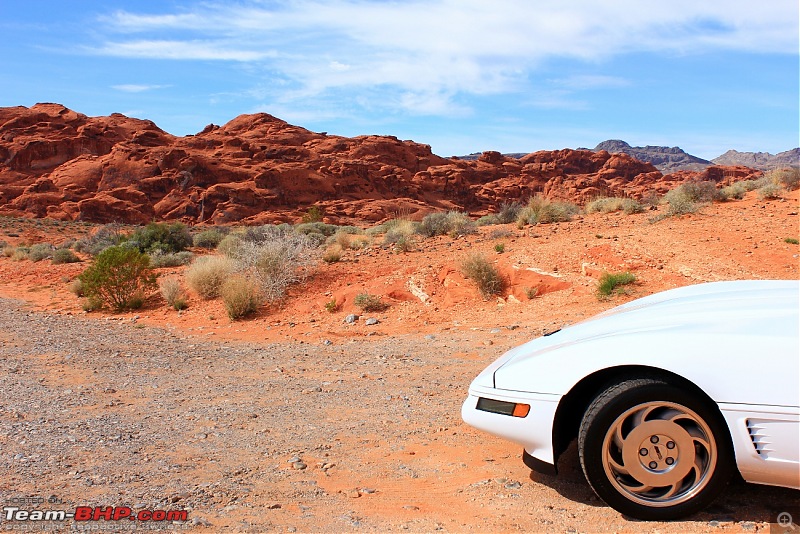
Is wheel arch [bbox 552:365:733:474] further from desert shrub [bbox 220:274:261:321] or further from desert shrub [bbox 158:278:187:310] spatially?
desert shrub [bbox 158:278:187:310]

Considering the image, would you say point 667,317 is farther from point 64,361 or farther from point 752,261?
point 752,261

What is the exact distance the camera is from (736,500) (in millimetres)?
3057

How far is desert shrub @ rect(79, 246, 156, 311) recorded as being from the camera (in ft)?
43.2

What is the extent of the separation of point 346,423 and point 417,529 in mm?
1956

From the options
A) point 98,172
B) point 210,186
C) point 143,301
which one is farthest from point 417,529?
point 98,172

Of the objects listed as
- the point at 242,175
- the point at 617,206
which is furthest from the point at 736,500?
the point at 242,175

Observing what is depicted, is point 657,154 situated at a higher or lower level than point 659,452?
higher

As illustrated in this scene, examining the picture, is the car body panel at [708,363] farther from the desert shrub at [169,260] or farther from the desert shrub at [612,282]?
the desert shrub at [169,260]

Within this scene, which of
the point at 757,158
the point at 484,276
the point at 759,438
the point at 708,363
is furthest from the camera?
the point at 757,158

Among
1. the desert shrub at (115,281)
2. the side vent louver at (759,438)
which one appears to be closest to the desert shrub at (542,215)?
the desert shrub at (115,281)

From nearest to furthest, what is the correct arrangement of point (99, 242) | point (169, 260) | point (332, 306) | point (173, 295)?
point (332, 306), point (173, 295), point (169, 260), point (99, 242)

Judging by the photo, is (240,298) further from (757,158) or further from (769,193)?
(757,158)

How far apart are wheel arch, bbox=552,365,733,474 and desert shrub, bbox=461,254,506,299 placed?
805 cm

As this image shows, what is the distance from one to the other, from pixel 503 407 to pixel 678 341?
96 cm
